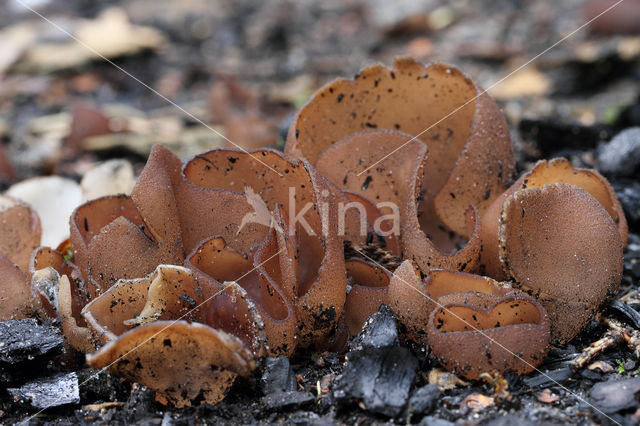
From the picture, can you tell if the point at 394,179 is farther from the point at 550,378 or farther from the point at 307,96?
the point at 307,96

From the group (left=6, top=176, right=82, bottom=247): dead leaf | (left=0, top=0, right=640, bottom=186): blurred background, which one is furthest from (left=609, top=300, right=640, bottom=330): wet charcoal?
(left=6, top=176, right=82, bottom=247): dead leaf

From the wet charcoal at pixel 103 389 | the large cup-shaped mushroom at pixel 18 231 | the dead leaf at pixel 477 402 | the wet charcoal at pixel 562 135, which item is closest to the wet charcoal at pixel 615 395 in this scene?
the dead leaf at pixel 477 402

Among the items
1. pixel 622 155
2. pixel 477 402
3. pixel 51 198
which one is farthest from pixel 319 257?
pixel 622 155

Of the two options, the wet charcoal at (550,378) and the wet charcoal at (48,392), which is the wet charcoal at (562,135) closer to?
the wet charcoal at (550,378)

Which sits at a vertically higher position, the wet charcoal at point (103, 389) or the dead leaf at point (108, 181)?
the dead leaf at point (108, 181)

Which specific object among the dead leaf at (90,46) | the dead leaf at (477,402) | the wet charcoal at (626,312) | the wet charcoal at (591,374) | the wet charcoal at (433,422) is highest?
the dead leaf at (90,46)

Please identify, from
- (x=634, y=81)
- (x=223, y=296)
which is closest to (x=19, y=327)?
(x=223, y=296)
